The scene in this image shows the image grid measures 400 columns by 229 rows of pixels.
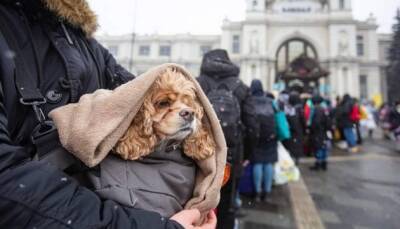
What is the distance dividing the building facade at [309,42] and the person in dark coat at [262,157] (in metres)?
33.4

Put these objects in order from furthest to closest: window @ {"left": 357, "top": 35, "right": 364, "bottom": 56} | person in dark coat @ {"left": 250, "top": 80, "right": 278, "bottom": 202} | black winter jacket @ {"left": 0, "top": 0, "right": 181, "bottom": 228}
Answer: window @ {"left": 357, "top": 35, "right": 364, "bottom": 56} → person in dark coat @ {"left": 250, "top": 80, "right": 278, "bottom": 202} → black winter jacket @ {"left": 0, "top": 0, "right": 181, "bottom": 228}

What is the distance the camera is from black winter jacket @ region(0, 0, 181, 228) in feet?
2.62

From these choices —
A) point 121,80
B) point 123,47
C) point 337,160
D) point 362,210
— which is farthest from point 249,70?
point 121,80

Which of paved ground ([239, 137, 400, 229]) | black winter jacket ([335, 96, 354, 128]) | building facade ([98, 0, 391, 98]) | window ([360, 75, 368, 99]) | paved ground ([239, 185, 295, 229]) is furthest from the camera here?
window ([360, 75, 368, 99])

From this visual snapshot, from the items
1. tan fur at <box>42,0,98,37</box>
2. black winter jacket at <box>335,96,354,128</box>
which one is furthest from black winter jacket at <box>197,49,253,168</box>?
black winter jacket at <box>335,96,354,128</box>

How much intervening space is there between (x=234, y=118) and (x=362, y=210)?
9.44 feet

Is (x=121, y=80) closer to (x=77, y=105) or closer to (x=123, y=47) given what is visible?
(x=77, y=105)

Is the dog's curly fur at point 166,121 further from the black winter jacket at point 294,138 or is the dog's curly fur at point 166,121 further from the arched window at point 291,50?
the arched window at point 291,50

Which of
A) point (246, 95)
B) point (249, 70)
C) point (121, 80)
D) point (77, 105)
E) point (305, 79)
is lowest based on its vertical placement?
point (77, 105)

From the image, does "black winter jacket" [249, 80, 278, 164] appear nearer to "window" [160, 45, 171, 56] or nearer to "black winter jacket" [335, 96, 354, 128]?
"black winter jacket" [335, 96, 354, 128]

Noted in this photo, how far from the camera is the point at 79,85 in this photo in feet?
3.96

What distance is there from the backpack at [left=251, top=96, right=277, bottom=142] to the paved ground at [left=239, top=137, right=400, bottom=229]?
109cm

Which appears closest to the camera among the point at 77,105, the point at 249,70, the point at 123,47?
the point at 77,105

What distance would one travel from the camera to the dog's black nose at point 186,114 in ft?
3.81
